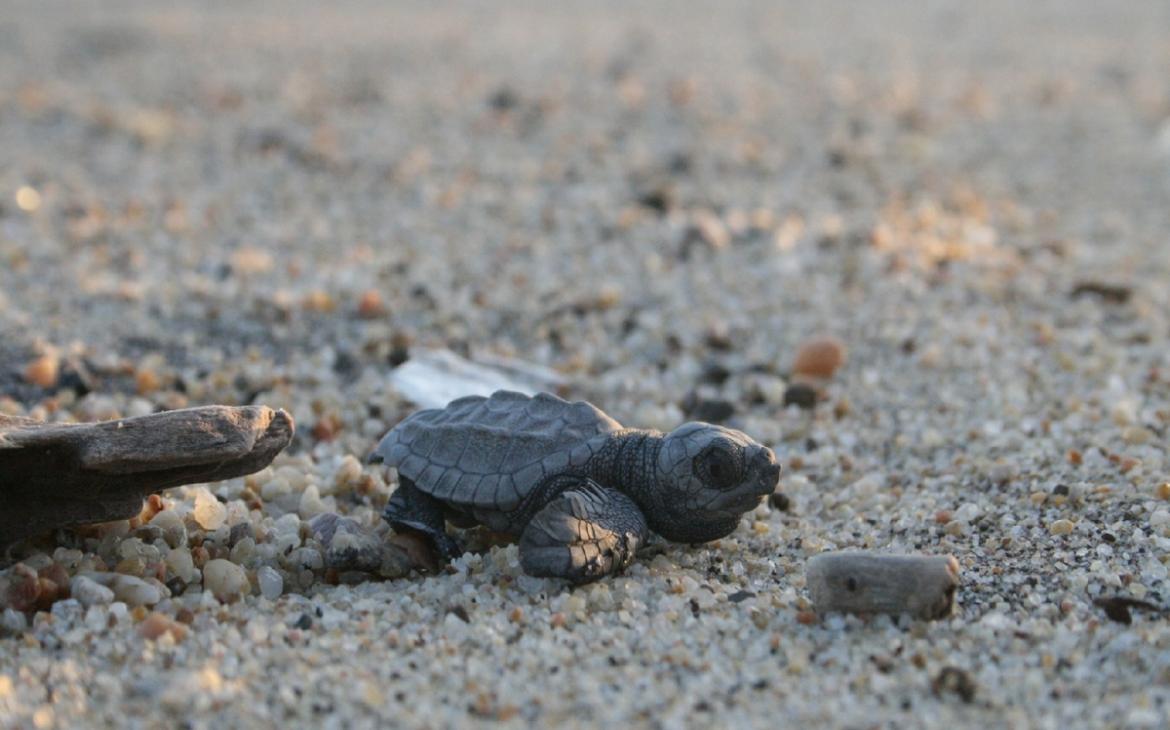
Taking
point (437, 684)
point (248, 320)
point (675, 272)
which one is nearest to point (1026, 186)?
point (675, 272)

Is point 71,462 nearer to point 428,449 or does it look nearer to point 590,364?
point 428,449

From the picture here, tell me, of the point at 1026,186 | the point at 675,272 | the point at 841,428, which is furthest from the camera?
the point at 1026,186

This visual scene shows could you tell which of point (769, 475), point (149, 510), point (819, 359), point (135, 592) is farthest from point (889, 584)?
point (819, 359)

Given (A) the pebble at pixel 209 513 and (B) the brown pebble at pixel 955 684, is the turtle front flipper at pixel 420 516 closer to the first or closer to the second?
(A) the pebble at pixel 209 513

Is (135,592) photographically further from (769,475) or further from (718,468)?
(769,475)

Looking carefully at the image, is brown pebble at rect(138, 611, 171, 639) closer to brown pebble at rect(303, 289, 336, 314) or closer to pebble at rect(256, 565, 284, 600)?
pebble at rect(256, 565, 284, 600)

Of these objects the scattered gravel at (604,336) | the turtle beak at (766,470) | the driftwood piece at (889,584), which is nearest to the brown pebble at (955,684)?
the scattered gravel at (604,336)
